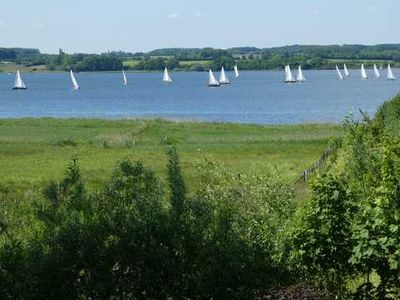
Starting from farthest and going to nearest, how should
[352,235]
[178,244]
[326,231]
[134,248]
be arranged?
[178,244], [134,248], [326,231], [352,235]

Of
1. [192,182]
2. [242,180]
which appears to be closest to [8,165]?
[192,182]

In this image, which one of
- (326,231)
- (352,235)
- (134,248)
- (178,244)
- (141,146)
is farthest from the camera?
(141,146)

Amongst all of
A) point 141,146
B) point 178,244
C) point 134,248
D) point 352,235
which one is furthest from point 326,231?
point 141,146

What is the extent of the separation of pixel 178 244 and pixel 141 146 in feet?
172

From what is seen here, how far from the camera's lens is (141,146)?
65562 mm

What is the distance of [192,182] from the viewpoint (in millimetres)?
44938

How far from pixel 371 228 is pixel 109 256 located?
435 cm

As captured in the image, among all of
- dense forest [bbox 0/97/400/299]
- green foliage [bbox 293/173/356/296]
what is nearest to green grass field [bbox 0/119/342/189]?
dense forest [bbox 0/97/400/299]

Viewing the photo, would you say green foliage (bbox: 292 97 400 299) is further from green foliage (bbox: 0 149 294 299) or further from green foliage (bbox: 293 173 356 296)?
green foliage (bbox: 0 149 294 299)

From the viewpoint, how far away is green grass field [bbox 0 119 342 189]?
1951 inches

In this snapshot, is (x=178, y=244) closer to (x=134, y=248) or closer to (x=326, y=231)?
(x=134, y=248)

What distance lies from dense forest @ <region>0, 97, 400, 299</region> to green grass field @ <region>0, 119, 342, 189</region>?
24762 millimetres

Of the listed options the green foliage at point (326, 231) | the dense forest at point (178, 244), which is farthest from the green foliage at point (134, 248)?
Result: the green foliage at point (326, 231)

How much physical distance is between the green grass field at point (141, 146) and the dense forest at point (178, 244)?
2476 cm
